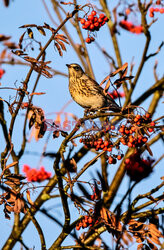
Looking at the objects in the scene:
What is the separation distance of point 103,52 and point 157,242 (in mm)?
3692

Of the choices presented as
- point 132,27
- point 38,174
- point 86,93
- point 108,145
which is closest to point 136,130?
point 108,145

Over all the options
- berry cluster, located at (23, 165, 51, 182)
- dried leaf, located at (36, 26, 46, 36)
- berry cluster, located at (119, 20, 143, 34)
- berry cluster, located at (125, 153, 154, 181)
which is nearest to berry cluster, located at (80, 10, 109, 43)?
dried leaf, located at (36, 26, 46, 36)

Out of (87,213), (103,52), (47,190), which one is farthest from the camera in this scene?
(103,52)

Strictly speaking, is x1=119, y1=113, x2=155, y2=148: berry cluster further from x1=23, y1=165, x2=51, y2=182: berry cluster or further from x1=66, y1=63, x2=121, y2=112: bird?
x1=23, y1=165, x2=51, y2=182: berry cluster

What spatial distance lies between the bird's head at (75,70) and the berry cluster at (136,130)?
2.70 m

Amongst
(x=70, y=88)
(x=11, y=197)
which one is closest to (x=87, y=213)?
(x=11, y=197)

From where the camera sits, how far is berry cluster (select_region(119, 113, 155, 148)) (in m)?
2.29

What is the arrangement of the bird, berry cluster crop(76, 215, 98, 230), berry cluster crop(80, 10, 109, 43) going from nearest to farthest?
berry cluster crop(76, 215, 98, 230), berry cluster crop(80, 10, 109, 43), the bird

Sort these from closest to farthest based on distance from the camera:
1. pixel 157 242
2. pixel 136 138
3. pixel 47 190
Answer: pixel 157 242 < pixel 136 138 < pixel 47 190

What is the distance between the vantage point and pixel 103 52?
523 centimetres

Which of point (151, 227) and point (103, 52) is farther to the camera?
point (103, 52)

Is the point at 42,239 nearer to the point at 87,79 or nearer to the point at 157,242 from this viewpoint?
the point at 157,242

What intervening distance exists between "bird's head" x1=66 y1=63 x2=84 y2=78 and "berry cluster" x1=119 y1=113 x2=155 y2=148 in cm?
270

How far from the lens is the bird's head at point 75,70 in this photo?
505 centimetres
